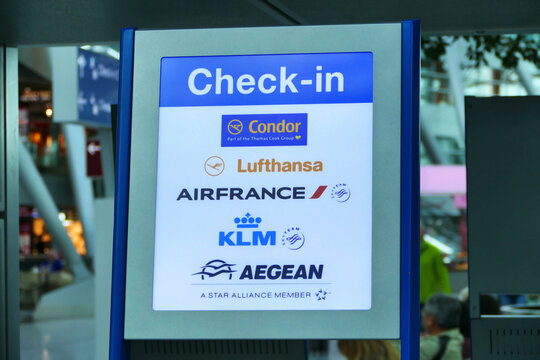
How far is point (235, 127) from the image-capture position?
1.97 meters

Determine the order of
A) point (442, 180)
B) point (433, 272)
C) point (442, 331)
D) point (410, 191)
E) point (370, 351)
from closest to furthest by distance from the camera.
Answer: point (410, 191), point (370, 351), point (442, 331), point (433, 272), point (442, 180)

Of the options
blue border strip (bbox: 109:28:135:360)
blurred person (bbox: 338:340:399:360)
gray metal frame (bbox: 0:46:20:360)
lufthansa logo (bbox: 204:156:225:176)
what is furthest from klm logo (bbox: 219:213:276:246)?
blurred person (bbox: 338:340:399:360)

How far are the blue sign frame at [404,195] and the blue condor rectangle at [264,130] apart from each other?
0.77 feet

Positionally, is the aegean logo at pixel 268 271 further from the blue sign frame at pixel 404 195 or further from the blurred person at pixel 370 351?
the blurred person at pixel 370 351

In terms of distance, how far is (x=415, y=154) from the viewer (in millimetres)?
1926

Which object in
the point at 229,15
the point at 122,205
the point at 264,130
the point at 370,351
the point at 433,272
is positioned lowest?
the point at 370,351

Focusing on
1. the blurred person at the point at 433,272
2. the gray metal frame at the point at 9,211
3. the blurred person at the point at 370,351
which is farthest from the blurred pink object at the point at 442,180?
the gray metal frame at the point at 9,211

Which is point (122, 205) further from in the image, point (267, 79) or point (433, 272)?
point (433, 272)

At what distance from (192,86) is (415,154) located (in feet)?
1.80

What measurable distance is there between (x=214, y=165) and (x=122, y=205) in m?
0.24

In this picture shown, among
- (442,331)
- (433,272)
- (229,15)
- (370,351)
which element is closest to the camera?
(229,15)

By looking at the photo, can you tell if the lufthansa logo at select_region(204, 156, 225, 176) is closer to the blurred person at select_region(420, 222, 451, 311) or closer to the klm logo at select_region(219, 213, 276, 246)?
the klm logo at select_region(219, 213, 276, 246)

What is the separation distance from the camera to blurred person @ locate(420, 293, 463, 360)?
5.02 metres

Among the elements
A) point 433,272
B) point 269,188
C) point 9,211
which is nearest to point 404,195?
point 269,188
